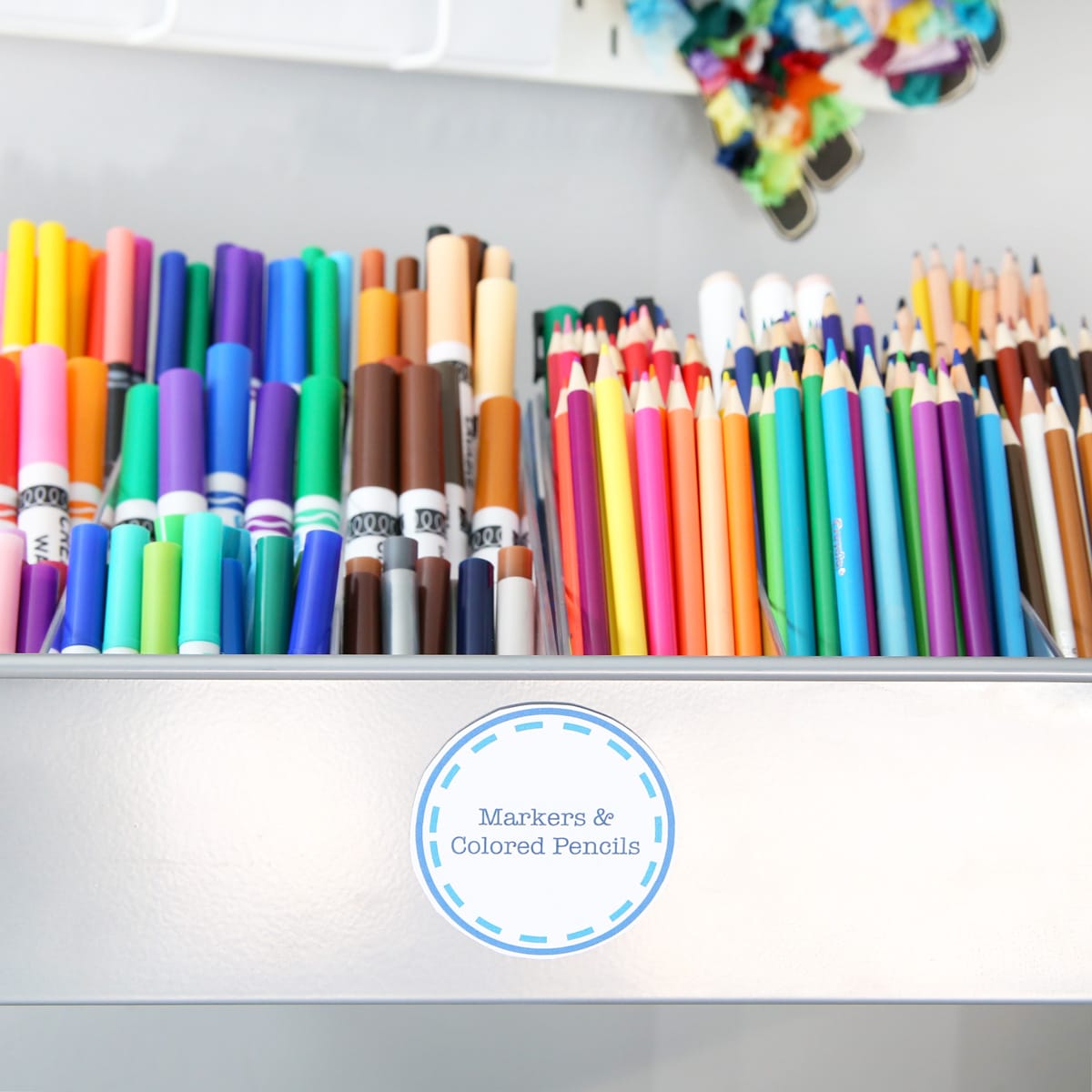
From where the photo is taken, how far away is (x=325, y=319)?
2.12ft

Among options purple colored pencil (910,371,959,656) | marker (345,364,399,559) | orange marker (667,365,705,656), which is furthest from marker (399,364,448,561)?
purple colored pencil (910,371,959,656)

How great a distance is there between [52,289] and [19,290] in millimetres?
19

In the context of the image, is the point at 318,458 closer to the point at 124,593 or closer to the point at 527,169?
the point at 124,593

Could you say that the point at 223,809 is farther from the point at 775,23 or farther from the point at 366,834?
the point at 775,23

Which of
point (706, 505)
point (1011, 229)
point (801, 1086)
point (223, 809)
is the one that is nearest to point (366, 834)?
point (223, 809)

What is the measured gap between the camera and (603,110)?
0.87m

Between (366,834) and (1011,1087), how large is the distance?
391 mm

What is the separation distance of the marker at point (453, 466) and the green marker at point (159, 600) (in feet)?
0.46

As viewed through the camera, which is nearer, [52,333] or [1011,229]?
[52,333]

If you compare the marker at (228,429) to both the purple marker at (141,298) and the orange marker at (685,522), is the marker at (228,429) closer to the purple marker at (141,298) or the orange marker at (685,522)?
the purple marker at (141,298)

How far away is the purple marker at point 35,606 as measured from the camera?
47cm

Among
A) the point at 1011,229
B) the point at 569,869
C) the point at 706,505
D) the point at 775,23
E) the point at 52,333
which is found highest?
the point at 775,23

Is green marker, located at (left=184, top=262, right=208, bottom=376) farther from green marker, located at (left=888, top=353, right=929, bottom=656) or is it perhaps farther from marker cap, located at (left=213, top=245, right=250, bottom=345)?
green marker, located at (left=888, top=353, right=929, bottom=656)

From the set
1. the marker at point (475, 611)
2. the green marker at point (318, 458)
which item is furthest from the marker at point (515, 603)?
the green marker at point (318, 458)
